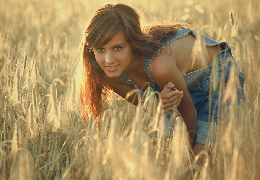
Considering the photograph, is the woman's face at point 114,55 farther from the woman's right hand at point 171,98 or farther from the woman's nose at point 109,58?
the woman's right hand at point 171,98

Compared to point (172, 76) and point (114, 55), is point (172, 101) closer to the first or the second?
point (172, 76)

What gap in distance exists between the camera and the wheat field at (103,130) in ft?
4.62

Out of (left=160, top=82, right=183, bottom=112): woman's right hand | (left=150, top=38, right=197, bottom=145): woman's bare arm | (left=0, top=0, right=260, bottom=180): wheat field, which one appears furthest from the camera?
(left=150, top=38, right=197, bottom=145): woman's bare arm

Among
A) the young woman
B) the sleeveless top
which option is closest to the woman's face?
the young woman

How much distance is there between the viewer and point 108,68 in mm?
2309

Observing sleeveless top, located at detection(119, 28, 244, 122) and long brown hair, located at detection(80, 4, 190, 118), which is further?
sleeveless top, located at detection(119, 28, 244, 122)

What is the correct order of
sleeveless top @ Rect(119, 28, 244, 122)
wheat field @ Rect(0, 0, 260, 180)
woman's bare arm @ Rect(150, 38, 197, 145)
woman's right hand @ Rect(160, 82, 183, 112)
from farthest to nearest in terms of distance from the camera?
sleeveless top @ Rect(119, 28, 244, 122) → woman's bare arm @ Rect(150, 38, 197, 145) → woman's right hand @ Rect(160, 82, 183, 112) → wheat field @ Rect(0, 0, 260, 180)

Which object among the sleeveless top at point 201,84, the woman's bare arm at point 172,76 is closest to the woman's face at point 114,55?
the woman's bare arm at point 172,76

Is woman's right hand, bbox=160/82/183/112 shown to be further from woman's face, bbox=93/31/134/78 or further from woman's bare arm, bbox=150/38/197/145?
woman's face, bbox=93/31/134/78

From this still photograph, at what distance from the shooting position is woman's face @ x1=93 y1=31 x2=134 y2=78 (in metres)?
2.27

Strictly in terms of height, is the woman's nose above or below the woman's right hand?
above

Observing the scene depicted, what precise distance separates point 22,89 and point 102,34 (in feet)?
1.46

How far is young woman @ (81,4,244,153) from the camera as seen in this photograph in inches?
89.4

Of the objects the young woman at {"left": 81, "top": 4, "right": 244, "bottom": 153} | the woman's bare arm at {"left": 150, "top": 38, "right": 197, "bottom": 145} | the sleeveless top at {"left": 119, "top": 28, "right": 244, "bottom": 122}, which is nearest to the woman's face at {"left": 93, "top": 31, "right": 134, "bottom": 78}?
the young woman at {"left": 81, "top": 4, "right": 244, "bottom": 153}
